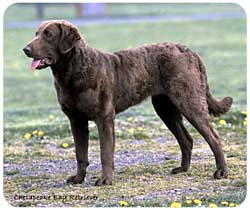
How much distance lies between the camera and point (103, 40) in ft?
80.1

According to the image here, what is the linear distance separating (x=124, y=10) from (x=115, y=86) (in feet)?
84.6

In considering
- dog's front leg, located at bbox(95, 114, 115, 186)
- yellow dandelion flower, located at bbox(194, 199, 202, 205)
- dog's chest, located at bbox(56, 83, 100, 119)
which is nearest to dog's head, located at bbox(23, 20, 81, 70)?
dog's chest, located at bbox(56, 83, 100, 119)

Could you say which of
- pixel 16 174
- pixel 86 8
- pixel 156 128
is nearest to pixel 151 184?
pixel 16 174

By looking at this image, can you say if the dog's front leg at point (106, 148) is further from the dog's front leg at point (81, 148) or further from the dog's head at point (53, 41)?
the dog's head at point (53, 41)

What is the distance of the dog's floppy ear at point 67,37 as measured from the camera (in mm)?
6945

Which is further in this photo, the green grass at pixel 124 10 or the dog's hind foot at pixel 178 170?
the green grass at pixel 124 10

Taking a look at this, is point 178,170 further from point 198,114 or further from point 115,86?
point 115,86

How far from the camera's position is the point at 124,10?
107ft

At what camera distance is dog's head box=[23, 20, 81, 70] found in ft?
22.6

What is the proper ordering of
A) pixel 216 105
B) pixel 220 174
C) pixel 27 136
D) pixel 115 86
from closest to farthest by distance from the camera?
pixel 115 86, pixel 220 174, pixel 216 105, pixel 27 136

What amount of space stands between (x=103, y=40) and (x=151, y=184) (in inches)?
693

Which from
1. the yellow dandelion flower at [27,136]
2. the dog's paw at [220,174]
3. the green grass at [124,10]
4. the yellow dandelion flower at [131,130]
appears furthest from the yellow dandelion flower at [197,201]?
the green grass at [124,10]

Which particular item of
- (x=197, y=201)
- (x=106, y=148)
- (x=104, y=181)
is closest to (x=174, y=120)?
(x=106, y=148)

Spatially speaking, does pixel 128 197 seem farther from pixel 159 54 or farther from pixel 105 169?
pixel 159 54
